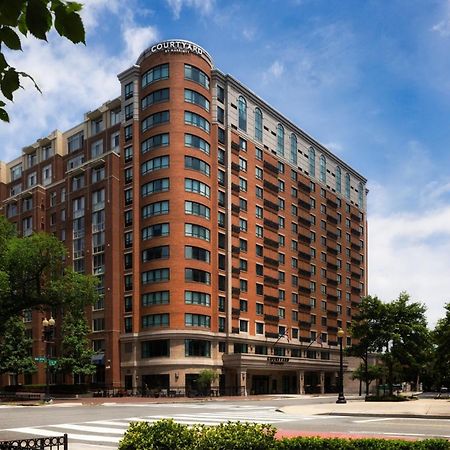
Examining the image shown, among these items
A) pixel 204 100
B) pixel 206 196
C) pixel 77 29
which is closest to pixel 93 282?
pixel 206 196

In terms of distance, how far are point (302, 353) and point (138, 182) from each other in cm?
3582

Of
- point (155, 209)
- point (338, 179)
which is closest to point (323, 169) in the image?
point (338, 179)

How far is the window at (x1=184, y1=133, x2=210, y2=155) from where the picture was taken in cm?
7206

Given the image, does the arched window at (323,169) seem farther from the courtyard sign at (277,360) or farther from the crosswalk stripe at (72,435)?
the crosswalk stripe at (72,435)

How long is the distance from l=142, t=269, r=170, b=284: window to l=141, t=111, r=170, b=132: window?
17.1 metres

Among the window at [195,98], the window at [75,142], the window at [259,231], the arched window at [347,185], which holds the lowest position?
the window at [259,231]

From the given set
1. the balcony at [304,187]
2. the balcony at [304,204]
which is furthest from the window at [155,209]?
the balcony at [304,187]

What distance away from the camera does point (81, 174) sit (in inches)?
3268

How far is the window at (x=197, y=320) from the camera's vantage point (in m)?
68.8

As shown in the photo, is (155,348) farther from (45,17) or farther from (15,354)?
(45,17)

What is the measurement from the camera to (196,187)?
236ft

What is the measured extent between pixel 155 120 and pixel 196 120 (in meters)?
4.83

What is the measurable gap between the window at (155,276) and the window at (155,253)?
58.5 inches

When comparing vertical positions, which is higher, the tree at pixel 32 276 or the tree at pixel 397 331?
the tree at pixel 32 276
